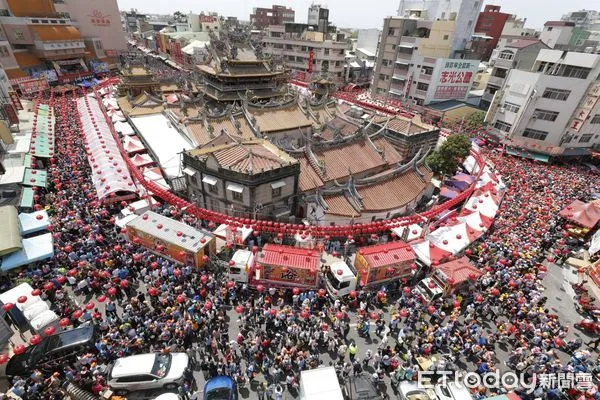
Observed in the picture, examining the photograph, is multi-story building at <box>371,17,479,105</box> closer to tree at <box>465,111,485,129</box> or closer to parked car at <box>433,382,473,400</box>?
tree at <box>465,111,485,129</box>

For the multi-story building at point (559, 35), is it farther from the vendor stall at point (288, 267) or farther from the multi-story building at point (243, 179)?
the vendor stall at point (288, 267)

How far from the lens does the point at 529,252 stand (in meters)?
27.7

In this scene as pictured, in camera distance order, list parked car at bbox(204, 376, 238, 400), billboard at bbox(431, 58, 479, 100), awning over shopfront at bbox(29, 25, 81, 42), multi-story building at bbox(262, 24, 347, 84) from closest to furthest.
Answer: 1. parked car at bbox(204, 376, 238, 400)
2. billboard at bbox(431, 58, 479, 100)
3. awning over shopfront at bbox(29, 25, 81, 42)
4. multi-story building at bbox(262, 24, 347, 84)

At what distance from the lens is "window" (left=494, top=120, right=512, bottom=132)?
52219 millimetres

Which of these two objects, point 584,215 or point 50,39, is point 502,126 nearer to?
point 584,215

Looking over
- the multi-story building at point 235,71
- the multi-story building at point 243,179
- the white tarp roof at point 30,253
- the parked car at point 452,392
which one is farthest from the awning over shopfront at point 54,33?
the parked car at point 452,392

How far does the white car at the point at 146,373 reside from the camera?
1673 cm

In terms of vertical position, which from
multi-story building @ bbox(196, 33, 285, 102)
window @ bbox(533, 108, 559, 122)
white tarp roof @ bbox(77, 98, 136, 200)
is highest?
multi-story building @ bbox(196, 33, 285, 102)

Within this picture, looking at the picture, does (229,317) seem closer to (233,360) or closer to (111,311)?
(233,360)

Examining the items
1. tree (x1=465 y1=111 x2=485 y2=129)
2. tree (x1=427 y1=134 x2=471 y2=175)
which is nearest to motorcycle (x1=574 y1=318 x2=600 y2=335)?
tree (x1=427 y1=134 x2=471 y2=175)

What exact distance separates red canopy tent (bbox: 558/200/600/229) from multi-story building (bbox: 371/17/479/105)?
133 ft

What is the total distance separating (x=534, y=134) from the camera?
A: 1967 inches

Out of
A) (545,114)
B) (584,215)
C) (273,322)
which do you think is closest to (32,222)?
(273,322)

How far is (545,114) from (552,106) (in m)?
1.42
